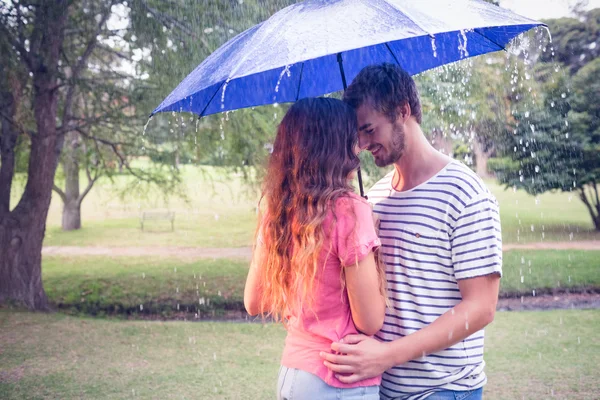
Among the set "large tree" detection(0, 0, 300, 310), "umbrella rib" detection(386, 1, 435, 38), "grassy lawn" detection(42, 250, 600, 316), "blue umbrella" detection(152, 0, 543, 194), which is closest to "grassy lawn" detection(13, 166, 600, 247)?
"grassy lawn" detection(42, 250, 600, 316)

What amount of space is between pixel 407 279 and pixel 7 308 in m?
9.11

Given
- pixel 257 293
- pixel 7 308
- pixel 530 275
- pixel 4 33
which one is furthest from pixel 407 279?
pixel 530 275

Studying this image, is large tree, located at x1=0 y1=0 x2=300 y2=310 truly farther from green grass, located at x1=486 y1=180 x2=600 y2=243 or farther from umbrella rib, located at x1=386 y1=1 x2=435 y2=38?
green grass, located at x1=486 y1=180 x2=600 y2=243

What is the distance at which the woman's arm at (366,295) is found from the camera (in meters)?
1.64

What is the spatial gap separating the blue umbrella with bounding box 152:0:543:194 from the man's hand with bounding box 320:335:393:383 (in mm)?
769

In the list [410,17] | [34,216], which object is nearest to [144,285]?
[34,216]

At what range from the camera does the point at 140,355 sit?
7.12 meters

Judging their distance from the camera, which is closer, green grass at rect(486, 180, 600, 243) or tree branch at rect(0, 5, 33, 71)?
tree branch at rect(0, 5, 33, 71)

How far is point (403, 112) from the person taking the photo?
188cm

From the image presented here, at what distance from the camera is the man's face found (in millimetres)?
1849

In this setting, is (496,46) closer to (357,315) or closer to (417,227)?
(417,227)

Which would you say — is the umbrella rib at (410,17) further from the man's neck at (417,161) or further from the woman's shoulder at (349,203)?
the woman's shoulder at (349,203)

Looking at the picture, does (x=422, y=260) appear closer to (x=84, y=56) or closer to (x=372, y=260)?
(x=372, y=260)

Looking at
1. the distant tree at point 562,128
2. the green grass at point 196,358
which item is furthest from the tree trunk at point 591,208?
the green grass at point 196,358
